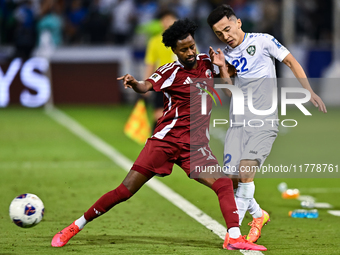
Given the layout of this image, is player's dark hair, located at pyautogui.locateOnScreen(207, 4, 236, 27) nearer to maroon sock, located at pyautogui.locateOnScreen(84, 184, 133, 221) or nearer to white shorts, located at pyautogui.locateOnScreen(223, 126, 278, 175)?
white shorts, located at pyautogui.locateOnScreen(223, 126, 278, 175)

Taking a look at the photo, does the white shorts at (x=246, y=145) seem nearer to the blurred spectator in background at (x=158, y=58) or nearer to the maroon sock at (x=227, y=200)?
the maroon sock at (x=227, y=200)

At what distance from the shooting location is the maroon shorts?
5.43 metres

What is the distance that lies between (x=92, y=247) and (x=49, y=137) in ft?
28.7

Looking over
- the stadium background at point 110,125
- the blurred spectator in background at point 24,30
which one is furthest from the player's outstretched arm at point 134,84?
the blurred spectator in background at point 24,30

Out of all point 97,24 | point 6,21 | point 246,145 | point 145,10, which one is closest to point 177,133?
point 246,145

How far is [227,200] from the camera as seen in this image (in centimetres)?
534

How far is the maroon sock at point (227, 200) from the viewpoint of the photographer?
5270 millimetres

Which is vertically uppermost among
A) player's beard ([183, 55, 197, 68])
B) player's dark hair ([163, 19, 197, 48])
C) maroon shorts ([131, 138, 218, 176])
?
player's dark hair ([163, 19, 197, 48])

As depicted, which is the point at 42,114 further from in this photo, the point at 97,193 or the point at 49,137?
the point at 97,193

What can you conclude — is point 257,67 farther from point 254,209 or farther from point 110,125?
point 110,125

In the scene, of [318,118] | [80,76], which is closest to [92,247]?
[318,118]

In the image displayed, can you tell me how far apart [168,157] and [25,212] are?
132cm

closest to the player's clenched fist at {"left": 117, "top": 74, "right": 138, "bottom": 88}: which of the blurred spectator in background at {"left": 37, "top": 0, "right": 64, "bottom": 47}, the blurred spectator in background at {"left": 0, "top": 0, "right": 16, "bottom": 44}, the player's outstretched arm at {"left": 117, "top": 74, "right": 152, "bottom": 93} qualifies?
the player's outstretched arm at {"left": 117, "top": 74, "right": 152, "bottom": 93}

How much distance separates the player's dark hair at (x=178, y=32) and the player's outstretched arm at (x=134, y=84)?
392 millimetres
